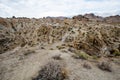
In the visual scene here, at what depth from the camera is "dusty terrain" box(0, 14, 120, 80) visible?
10.7m

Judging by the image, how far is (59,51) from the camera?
14859mm

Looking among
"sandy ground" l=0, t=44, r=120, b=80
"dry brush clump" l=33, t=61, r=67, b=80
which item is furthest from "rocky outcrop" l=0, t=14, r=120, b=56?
"dry brush clump" l=33, t=61, r=67, b=80

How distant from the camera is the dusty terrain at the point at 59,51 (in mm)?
10664

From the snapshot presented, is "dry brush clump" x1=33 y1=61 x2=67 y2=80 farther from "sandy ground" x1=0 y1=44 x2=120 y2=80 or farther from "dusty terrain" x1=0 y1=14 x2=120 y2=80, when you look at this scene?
"sandy ground" x1=0 y1=44 x2=120 y2=80

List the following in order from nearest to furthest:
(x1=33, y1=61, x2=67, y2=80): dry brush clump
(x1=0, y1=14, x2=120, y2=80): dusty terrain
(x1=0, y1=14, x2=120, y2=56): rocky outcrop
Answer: (x1=33, y1=61, x2=67, y2=80): dry brush clump → (x1=0, y1=14, x2=120, y2=80): dusty terrain → (x1=0, y1=14, x2=120, y2=56): rocky outcrop

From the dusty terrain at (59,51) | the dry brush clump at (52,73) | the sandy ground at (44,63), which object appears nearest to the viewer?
the dry brush clump at (52,73)

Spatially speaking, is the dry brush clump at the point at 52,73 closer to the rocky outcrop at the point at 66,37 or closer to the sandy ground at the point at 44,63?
the sandy ground at the point at 44,63

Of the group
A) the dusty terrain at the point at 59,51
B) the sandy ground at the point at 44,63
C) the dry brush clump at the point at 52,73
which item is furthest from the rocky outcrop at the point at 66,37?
the dry brush clump at the point at 52,73

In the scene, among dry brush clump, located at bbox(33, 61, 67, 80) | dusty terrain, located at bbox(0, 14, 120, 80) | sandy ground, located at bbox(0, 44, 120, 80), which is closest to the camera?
dry brush clump, located at bbox(33, 61, 67, 80)

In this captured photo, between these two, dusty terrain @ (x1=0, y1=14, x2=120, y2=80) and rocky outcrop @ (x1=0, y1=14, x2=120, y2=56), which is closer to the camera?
dusty terrain @ (x1=0, y1=14, x2=120, y2=80)

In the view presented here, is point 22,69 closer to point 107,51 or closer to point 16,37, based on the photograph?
point 107,51

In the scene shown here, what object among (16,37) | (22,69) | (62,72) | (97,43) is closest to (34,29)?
(16,37)

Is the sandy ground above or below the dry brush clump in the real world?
below

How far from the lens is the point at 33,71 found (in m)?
10.6
